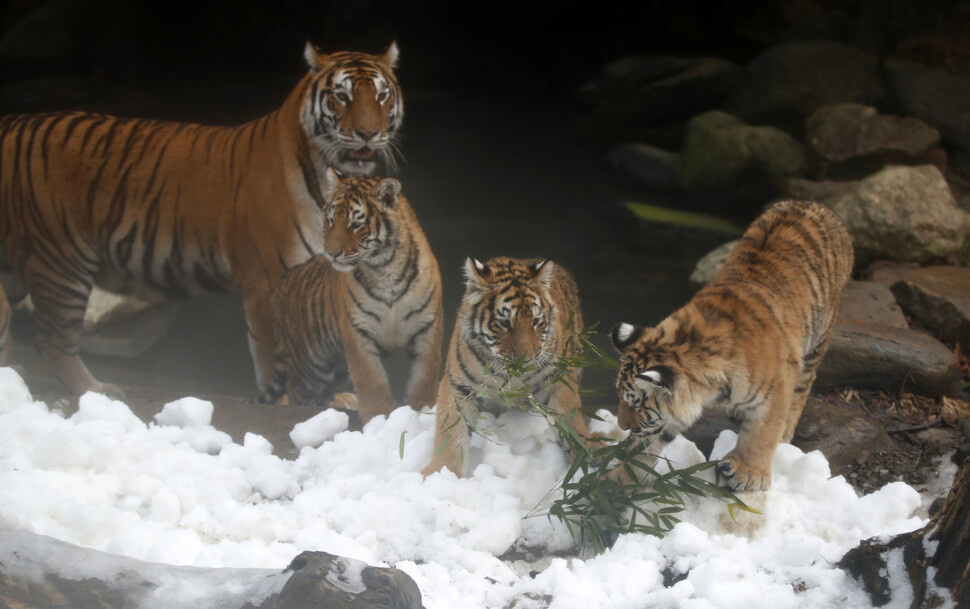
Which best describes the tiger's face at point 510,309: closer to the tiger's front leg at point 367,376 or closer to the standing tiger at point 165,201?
the tiger's front leg at point 367,376

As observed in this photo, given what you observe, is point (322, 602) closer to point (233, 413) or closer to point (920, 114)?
point (233, 413)

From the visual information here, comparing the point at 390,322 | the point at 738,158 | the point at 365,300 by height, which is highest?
the point at 365,300

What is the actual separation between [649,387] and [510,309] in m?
0.53

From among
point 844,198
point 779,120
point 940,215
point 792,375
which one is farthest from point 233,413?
point 779,120

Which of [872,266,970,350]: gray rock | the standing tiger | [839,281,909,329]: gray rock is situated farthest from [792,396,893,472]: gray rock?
the standing tiger

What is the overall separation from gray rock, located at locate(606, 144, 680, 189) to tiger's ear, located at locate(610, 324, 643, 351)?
4.61 m

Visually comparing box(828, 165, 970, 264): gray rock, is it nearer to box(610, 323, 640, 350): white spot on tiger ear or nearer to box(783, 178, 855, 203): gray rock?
box(783, 178, 855, 203): gray rock

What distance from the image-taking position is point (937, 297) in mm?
4434

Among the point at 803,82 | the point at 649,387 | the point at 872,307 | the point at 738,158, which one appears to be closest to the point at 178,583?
the point at 649,387

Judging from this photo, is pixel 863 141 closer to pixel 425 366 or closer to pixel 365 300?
pixel 425 366

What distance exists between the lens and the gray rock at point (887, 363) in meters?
3.90

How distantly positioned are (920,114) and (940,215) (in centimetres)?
181

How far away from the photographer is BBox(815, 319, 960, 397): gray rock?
3896 mm

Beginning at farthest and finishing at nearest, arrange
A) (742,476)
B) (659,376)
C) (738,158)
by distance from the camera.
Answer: (738,158), (742,476), (659,376)
